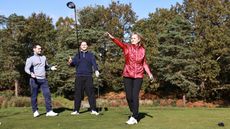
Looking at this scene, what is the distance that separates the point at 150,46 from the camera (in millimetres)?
49438

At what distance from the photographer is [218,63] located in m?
44.9

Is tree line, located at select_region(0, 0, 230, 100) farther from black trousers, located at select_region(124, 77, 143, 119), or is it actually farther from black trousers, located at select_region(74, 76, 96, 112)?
black trousers, located at select_region(124, 77, 143, 119)

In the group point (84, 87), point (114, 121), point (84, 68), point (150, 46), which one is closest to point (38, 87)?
point (84, 87)

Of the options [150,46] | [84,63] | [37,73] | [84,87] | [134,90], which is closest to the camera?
[134,90]

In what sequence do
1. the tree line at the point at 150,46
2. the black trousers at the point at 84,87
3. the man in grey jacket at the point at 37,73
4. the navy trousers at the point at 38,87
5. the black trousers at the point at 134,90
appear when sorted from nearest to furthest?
1. the black trousers at the point at 134,90
2. the man in grey jacket at the point at 37,73
3. the navy trousers at the point at 38,87
4. the black trousers at the point at 84,87
5. the tree line at the point at 150,46

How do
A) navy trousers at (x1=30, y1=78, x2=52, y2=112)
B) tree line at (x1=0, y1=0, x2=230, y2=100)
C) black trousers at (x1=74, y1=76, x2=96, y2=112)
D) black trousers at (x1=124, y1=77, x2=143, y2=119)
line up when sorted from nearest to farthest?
black trousers at (x1=124, y1=77, x2=143, y2=119) < navy trousers at (x1=30, y1=78, x2=52, y2=112) < black trousers at (x1=74, y1=76, x2=96, y2=112) < tree line at (x1=0, y1=0, x2=230, y2=100)

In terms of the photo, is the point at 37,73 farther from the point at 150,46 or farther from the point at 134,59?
the point at 150,46

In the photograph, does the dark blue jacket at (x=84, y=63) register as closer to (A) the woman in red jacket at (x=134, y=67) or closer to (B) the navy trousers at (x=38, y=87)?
(B) the navy trousers at (x=38, y=87)

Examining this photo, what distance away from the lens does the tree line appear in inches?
1751

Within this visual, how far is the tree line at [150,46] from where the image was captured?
44469 millimetres

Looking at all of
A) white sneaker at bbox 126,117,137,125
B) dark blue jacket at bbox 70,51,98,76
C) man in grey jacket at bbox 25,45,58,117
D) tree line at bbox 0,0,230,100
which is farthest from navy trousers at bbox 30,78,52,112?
tree line at bbox 0,0,230,100

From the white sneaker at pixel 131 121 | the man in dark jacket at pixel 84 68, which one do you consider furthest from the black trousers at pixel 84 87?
the white sneaker at pixel 131 121

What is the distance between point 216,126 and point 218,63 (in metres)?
35.2

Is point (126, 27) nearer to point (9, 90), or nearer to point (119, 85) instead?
point (119, 85)
